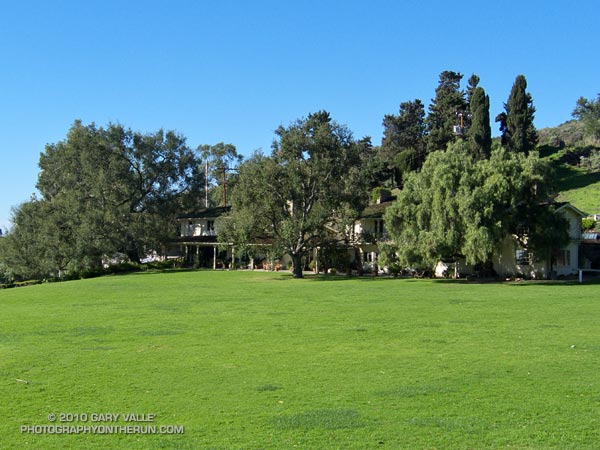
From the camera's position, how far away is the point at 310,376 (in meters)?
11.6

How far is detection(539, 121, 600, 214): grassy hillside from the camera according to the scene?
2596 inches

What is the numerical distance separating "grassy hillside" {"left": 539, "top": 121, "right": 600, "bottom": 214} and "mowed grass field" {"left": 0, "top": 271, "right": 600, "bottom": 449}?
48.3 m

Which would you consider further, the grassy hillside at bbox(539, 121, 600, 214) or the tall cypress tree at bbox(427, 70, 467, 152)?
the tall cypress tree at bbox(427, 70, 467, 152)

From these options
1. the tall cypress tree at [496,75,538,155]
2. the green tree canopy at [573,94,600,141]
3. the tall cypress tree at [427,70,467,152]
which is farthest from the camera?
the green tree canopy at [573,94,600,141]

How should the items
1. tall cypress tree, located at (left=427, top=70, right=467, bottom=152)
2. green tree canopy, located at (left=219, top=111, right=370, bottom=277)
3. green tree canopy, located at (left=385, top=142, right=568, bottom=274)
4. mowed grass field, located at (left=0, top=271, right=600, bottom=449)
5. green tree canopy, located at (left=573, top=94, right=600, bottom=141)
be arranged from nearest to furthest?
mowed grass field, located at (left=0, top=271, right=600, bottom=449) < green tree canopy, located at (left=385, top=142, right=568, bottom=274) < green tree canopy, located at (left=219, top=111, right=370, bottom=277) < tall cypress tree, located at (left=427, top=70, right=467, bottom=152) < green tree canopy, located at (left=573, top=94, right=600, bottom=141)

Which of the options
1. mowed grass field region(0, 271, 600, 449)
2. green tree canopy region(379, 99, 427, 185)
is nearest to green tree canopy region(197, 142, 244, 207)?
green tree canopy region(379, 99, 427, 185)

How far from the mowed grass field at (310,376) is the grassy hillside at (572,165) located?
48328 mm

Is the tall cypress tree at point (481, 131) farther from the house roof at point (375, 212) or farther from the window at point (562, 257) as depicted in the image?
the window at point (562, 257)

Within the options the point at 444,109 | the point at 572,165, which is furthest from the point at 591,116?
the point at 444,109

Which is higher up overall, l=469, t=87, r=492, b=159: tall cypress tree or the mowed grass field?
l=469, t=87, r=492, b=159: tall cypress tree

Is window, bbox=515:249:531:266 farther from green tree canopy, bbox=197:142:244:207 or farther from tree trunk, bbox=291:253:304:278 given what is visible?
green tree canopy, bbox=197:142:244:207

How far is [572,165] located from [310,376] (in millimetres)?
85345

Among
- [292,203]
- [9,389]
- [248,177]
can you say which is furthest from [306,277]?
[9,389]

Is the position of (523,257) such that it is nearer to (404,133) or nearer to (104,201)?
(104,201)
